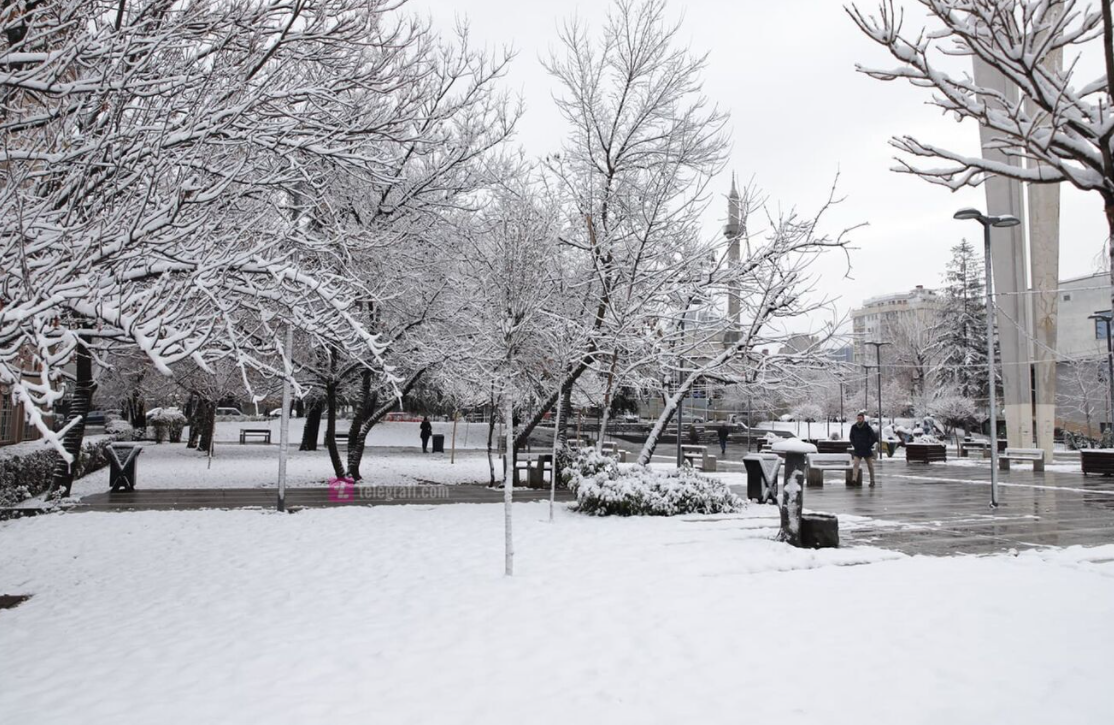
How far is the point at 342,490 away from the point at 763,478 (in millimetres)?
8889

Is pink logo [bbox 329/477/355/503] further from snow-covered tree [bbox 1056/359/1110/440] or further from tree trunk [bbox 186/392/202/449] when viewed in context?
snow-covered tree [bbox 1056/359/1110/440]

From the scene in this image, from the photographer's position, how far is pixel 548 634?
5.91 meters

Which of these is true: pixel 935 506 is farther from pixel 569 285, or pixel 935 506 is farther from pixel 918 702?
pixel 918 702

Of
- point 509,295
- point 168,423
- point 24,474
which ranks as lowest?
point 24,474

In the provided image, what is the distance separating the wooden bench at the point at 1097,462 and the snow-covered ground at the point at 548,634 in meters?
16.7

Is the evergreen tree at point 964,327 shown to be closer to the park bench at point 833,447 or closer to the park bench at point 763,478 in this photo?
the park bench at point 833,447

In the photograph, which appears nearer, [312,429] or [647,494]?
[647,494]

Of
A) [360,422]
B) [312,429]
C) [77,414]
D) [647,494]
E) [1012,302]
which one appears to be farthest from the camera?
[312,429]

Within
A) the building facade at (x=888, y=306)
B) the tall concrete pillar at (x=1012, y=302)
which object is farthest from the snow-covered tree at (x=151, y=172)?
the building facade at (x=888, y=306)

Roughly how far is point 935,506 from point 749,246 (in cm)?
620

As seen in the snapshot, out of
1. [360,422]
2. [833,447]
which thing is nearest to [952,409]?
[833,447]

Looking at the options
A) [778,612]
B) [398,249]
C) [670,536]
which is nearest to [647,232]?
[398,249]

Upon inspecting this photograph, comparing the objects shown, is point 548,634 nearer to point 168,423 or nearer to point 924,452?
point 924,452

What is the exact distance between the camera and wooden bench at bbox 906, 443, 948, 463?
93.5 feet
